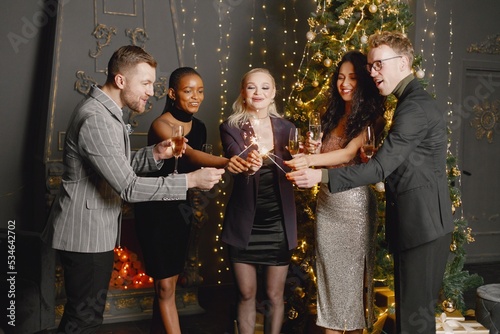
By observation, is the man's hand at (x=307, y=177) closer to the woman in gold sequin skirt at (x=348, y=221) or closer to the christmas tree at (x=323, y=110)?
the woman in gold sequin skirt at (x=348, y=221)

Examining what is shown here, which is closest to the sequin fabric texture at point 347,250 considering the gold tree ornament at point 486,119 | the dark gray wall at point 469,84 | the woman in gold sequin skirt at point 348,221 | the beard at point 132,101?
the woman in gold sequin skirt at point 348,221

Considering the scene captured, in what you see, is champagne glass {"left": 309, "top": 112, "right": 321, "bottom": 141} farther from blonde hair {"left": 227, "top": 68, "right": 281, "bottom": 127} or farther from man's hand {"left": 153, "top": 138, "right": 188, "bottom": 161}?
man's hand {"left": 153, "top": 138, "right": 188, "bottom": 161}

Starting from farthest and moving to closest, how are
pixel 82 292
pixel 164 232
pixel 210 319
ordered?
pixel 210 319 < pixel 164 232 < pixel 82 292

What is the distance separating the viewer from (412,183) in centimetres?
275

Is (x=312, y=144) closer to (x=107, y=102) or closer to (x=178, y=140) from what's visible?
(x=178, y=140)

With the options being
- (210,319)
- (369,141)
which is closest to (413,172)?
(369,141)

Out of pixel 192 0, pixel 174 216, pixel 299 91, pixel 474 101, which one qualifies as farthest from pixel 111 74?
pixel 474 101

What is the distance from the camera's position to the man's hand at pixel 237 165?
308 centimetres

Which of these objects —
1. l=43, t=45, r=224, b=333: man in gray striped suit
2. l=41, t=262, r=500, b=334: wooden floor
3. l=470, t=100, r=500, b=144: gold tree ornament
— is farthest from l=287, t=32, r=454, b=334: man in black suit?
l=470, t=100, r=500, b=144: gold tree ornament

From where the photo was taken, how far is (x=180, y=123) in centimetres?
365

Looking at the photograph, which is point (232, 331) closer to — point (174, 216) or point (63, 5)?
point (174, 216)

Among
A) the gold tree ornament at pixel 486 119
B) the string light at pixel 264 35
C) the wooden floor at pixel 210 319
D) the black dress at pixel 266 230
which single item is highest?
the string light at pixel 264 35

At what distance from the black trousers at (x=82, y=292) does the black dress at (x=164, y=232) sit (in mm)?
917

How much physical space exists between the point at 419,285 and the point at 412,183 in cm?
50
